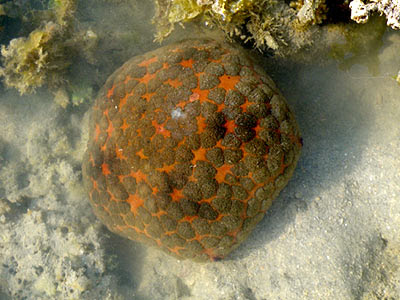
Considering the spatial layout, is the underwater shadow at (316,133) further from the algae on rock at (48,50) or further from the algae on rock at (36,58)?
the algae on rock at (36,58)

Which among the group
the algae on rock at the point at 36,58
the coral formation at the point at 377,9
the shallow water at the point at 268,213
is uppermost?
the coral formation at the point at 377,9

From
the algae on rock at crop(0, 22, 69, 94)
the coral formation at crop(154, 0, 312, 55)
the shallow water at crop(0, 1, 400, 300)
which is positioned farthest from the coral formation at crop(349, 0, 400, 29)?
the algae on rock at crop(0, 22, 69, 94)

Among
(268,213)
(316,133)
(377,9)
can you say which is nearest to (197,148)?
(268,213)

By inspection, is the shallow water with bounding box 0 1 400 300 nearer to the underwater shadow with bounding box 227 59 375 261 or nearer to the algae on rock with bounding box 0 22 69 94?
the underwater shadow with bounding box 227 59 375 261

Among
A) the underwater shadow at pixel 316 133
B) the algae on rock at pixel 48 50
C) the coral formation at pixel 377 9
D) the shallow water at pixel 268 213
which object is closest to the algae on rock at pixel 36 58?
the algae on rock at pixel 48 50

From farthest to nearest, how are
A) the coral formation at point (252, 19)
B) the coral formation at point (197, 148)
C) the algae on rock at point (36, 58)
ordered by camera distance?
the algae on rock at point (36, 58) < the coral formation at point (252, 19) < the coral formation at point (197, 148)

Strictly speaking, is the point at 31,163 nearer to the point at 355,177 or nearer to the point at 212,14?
the point at 212,14
